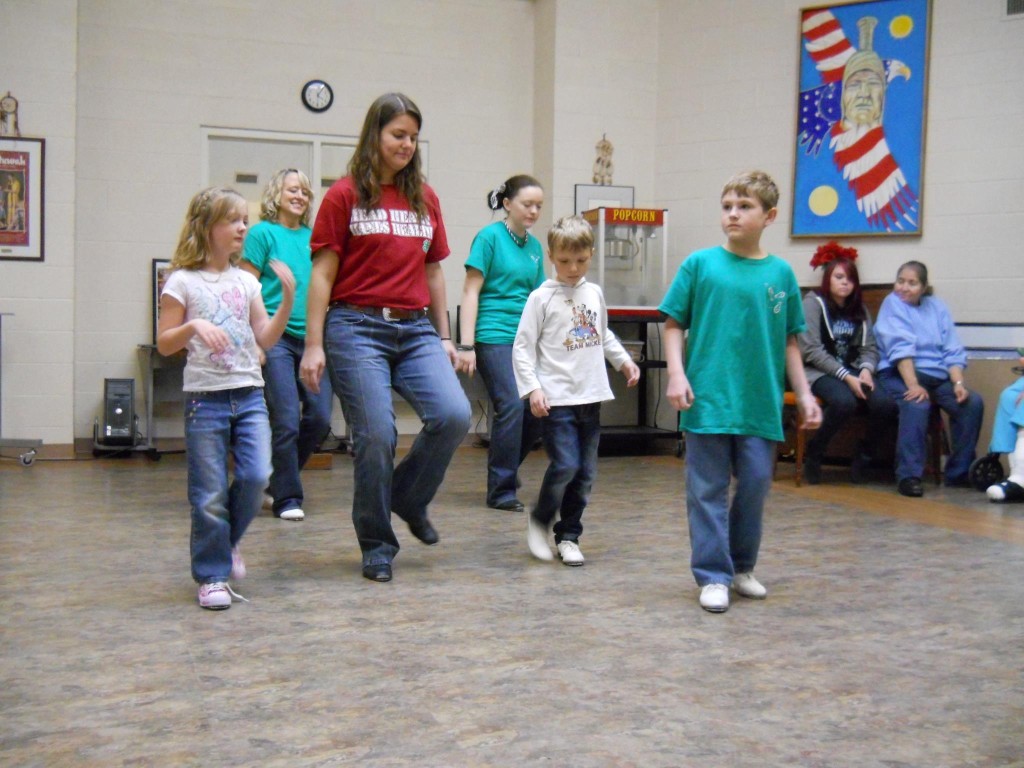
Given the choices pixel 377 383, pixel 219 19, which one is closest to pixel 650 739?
pixel 377 383

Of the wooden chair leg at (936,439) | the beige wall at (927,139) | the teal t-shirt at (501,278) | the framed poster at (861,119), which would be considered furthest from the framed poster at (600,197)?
the teal t-shirt at (501,278)

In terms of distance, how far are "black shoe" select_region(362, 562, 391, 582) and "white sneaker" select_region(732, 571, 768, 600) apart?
40.6 inches

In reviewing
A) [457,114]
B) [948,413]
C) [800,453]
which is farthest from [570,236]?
[457,114]

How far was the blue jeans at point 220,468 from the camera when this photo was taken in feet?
9.61

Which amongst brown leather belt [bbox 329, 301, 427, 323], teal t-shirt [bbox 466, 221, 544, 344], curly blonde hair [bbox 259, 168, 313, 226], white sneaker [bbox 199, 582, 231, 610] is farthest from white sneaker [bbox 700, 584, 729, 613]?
curly blonde hair [bbox 259, 168, 313, 226]

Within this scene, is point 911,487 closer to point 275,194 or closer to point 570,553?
point 570,553

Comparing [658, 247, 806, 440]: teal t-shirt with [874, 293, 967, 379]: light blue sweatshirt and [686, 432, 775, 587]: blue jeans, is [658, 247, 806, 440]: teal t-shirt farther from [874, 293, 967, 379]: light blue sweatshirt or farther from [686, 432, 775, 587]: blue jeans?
[874, 293, 967, 379]: light blue sweatshirt

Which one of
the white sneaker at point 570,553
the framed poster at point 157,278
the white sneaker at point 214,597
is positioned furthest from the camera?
the framed poster at point 157,278

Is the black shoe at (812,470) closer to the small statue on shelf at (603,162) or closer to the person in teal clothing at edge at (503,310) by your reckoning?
the person in teal clothing at edge at (503,310)

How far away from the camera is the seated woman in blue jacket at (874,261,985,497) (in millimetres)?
5680

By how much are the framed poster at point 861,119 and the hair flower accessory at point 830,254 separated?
32cm

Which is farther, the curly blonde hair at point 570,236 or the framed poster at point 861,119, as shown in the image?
the framed poster at point 861,119

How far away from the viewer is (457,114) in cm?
754

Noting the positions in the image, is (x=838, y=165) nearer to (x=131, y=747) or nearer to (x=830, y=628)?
(x=830, y=628)
